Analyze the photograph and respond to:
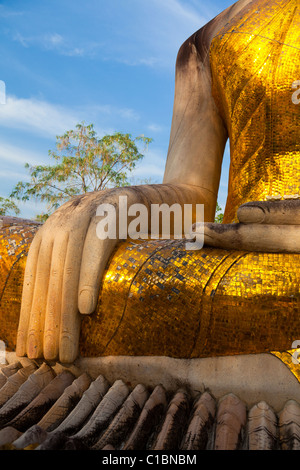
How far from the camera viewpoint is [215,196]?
9.36ft

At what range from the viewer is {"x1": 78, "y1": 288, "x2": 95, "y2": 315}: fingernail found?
68.4 inches

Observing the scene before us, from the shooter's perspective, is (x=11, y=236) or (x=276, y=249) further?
(x=11, y=236)

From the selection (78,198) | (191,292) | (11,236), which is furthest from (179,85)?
(191,292)

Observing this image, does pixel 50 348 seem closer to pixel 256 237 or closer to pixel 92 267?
pixel 92 267

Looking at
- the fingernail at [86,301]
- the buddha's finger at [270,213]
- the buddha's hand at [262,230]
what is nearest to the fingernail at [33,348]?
the fingernail at [86,301]

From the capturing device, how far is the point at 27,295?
6.05 feet

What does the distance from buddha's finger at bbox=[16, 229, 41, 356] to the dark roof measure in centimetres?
13

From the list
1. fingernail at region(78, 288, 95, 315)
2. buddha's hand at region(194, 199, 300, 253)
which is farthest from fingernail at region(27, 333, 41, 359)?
buddha's hand at region(194, 199, 300, 253)

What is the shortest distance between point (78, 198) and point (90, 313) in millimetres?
531

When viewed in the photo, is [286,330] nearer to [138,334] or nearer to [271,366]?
[271,366]

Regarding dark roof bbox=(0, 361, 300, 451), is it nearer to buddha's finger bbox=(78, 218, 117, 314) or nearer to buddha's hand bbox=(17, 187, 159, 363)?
buddha's hand bbox=(17, 187, 159, 363)

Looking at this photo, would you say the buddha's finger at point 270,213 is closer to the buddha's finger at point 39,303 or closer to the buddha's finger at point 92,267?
the buddha's finger at point 92,267

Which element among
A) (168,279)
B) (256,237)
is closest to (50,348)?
(168,279)

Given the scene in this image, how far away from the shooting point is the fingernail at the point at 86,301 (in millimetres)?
1736
